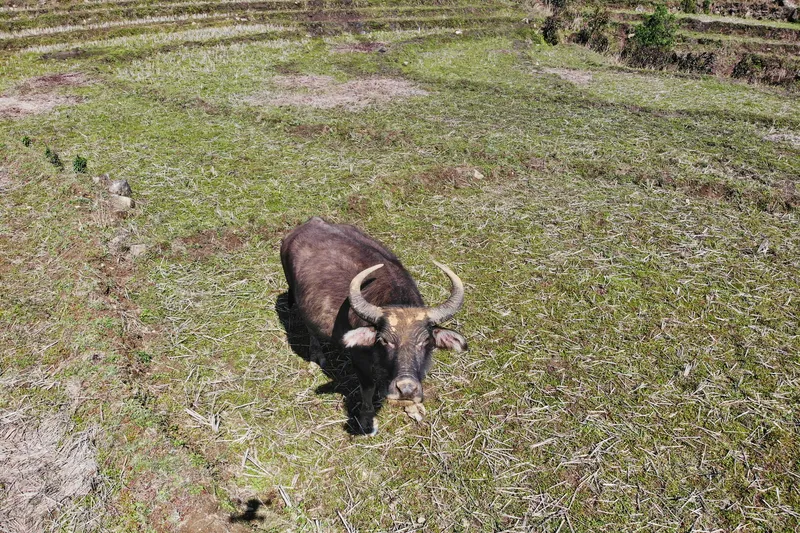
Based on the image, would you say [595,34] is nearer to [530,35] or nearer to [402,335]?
[530,35]

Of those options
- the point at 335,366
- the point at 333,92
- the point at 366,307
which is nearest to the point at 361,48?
the point at 333,92

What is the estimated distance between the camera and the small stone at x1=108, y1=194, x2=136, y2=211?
1007 cm

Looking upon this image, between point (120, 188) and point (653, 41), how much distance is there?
30.6 m

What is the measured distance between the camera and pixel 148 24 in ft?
101

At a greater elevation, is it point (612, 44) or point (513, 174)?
point (612, 44)

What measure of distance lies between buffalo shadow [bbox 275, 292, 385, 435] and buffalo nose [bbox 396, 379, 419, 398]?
0.47m

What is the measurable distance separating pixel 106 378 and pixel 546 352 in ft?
19.8

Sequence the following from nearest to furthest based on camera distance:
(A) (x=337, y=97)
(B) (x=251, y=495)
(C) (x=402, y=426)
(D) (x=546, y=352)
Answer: (B) (x=251, y=495), (C) (x=402, y=426), (D) (x=546, y=352), (A) (x=337, y=97)

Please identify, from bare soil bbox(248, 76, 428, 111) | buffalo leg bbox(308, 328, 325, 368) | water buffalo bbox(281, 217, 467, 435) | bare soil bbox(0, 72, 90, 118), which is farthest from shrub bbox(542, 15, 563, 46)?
buffalo leg bbox(308, 328, 325, 368)

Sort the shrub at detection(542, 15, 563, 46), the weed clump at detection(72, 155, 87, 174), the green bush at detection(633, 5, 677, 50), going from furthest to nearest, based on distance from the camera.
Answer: the shrub at detection(542, 15, 563, 46), the green bush at detection(633, 5, 677, 50), the weed clump at detection(72, 155, 87, 174)

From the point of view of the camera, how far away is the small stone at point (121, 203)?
10.1 meters

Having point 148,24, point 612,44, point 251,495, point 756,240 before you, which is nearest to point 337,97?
point 756,240

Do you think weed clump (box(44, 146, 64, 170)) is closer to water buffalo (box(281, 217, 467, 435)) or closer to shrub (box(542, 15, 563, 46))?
water buffalo (box(281, 217, 467, 435))

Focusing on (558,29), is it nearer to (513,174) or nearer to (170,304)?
(513,174)
